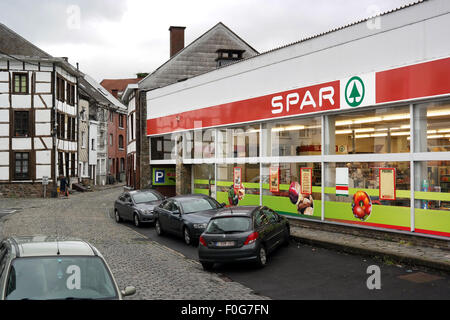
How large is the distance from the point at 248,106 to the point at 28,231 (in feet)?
32.0

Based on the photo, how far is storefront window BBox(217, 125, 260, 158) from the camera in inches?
736

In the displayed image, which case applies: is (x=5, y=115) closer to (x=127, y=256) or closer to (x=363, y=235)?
(x=127, y=256)

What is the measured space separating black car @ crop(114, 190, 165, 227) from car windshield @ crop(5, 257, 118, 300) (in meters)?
13.2

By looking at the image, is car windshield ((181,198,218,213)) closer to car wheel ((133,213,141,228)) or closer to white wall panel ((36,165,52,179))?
car wheel ((133,213,141,228))

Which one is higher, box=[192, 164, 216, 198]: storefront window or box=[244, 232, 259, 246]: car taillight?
box=[192, 164, 216, 198]: storefront window

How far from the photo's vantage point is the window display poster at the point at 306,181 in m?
15.8

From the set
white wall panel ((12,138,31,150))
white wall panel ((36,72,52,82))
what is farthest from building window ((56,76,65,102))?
white wall panel ((12,138,31,150))

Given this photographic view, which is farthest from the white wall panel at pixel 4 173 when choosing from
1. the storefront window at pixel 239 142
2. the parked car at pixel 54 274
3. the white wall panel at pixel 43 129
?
the parked car at pixel 54 274

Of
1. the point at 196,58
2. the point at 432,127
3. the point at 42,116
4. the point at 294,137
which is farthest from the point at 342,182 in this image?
the point at 42,116

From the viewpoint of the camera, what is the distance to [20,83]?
3659cm

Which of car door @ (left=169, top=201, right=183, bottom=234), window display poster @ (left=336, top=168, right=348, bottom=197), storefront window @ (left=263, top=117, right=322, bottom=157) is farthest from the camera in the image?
storefront window @ (left=263, top=117, right=322, bottom=157)

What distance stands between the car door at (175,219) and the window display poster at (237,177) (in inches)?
161

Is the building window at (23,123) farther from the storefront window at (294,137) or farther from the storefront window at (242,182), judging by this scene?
the storefront window at (294,137)

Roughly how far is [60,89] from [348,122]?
30.4 m
